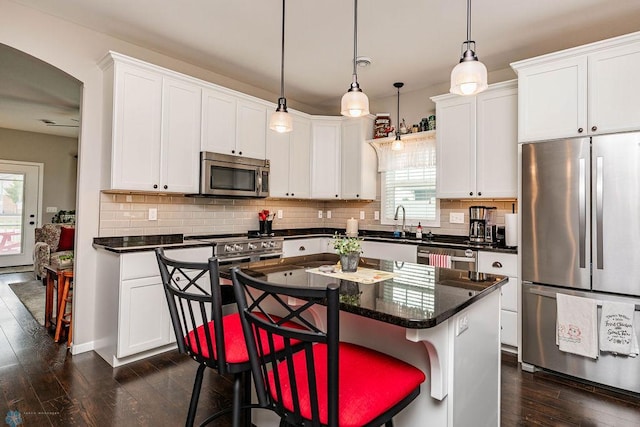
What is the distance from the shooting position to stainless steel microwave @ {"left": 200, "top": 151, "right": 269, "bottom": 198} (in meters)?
3.49

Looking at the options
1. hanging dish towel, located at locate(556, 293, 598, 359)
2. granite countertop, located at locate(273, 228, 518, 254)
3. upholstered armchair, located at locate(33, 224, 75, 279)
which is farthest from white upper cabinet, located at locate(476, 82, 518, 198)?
upholstered armchair, located at locate(33, 224, 75, 279)

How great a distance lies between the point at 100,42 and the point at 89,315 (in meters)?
2.43

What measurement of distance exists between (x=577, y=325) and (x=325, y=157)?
3230 millimetres

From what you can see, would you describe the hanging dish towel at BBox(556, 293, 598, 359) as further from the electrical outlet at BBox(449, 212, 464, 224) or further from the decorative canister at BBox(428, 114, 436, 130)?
the decorative canister at BBox(428, 114, 436, 130)

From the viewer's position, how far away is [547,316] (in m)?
2.77

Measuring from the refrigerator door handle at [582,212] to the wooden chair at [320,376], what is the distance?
2.04 meters

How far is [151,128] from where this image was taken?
10.3ft

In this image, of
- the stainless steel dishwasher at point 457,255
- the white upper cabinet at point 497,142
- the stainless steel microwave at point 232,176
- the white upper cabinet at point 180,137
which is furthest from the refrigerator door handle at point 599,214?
the white upper cabinet at point 180,137

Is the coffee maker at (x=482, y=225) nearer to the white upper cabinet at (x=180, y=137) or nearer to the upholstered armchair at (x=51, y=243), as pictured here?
the white upper cabinet at (x=180, y=137)

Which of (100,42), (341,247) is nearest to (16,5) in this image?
(100,42)

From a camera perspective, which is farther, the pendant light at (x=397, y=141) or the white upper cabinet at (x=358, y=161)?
the white upper cabinet at (x=358, y=161)

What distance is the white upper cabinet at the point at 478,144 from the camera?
3.36 m

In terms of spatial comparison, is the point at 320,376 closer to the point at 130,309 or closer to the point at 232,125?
the point at 130,309

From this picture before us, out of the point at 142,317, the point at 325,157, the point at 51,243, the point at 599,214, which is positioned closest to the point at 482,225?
the point at 599,214
